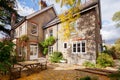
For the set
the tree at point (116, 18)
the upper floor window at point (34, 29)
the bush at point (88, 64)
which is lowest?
the bush at point (88, 64)

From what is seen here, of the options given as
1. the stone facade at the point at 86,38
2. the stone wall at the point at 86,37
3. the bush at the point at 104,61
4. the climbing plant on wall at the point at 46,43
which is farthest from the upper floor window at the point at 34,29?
the bush at the point at 104,61

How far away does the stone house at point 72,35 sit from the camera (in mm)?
15516

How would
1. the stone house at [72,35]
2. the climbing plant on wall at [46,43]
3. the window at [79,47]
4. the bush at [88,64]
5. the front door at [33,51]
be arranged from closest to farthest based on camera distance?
the bush at [88,64] < the stone house at [72,35] < the window at [79,47] < the climbing plant on wall at [46,43] < the front door at [33,51]

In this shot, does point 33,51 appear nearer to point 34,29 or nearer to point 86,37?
point 34,29

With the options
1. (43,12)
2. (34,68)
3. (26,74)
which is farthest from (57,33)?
(26,74)

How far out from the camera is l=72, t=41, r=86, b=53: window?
16.2m

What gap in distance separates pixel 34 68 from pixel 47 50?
32.7ft

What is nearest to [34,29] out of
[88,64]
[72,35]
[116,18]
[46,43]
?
[46,43]

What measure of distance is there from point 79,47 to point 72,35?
234 centimetres

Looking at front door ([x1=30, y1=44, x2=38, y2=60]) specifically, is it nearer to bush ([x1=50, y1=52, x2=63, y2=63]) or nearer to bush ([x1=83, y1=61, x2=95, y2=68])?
bush ([x1=50, y1=52, x2=63, y2=63])

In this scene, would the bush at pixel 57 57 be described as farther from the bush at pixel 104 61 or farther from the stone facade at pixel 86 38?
the bush at pixel 104 61

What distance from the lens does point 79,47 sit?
1661 cm

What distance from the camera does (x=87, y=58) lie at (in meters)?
15.5

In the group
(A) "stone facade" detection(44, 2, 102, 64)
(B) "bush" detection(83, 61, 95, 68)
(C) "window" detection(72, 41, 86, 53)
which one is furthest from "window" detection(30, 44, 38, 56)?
(B) "bush" detection(83, 61, 95, 68)
